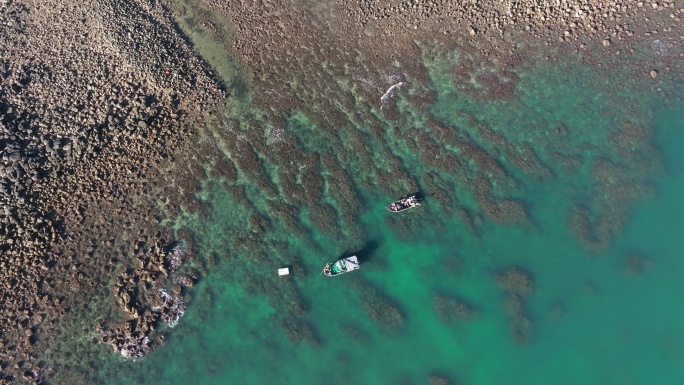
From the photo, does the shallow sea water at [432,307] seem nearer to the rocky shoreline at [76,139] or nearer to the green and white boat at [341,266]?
the green and white boat at [341,266]

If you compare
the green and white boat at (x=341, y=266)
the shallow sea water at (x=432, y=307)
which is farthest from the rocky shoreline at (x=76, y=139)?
the green and white boat at (x=341, y=266)

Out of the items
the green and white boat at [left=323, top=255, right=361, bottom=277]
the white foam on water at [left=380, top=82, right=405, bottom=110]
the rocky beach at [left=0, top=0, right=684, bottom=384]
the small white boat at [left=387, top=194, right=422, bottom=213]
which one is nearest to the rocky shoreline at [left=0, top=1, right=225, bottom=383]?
the rocky beach at [left=0, top=0, right=684, bottom=384]

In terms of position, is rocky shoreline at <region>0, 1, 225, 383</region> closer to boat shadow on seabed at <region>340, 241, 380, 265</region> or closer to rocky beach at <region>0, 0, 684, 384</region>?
rocky beach at <region>0, 0, 684, 384</region>

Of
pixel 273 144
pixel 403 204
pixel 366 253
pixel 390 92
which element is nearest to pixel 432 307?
pixel 366 253

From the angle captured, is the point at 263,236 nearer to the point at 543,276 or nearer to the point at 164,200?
the point at 164,200

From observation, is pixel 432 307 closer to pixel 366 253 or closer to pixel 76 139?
pixel 366 253
